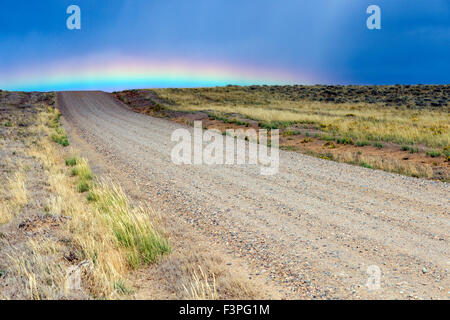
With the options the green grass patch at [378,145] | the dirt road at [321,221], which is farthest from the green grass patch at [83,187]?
the green grass patch at [378,145]

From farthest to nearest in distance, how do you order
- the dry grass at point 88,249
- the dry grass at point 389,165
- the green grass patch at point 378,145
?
the green grass patch at point 378,145 < the dry grass at point 389,165 < the dry grass at point 88,249

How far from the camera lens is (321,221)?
582 cm

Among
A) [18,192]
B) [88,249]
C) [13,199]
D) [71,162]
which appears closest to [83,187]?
[18,192]

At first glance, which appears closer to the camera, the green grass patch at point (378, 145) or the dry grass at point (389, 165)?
the dry grass at point (389, 165)

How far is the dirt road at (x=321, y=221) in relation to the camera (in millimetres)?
3980

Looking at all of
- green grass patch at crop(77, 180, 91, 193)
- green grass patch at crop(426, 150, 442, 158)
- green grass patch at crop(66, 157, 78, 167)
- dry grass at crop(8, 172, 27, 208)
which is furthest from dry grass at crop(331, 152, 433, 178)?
dry grass at crop(8, 172, 27, 208)

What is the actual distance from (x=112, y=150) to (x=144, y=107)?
2522 centimetres

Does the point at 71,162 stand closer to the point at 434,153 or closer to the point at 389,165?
the point at 389,165

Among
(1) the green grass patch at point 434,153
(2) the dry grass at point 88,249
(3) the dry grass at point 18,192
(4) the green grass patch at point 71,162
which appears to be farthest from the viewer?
(1) the green grass patch at point 434,153

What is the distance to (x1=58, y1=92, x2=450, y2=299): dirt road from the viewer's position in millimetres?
3980

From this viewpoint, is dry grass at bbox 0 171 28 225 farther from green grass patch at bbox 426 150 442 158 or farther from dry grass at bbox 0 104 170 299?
green grass patch at bbox 426 150 442 158

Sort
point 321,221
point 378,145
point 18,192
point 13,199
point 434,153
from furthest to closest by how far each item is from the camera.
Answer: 1. point 378,145
2. point 434,153
3. point 18,192
4. point 13,199
5. point 321,221

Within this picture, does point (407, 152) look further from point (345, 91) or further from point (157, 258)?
point (345, 91)

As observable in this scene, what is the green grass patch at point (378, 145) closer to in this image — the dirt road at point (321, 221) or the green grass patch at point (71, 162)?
the dirt road at point (321, 221)
